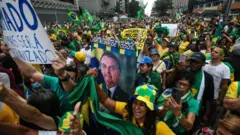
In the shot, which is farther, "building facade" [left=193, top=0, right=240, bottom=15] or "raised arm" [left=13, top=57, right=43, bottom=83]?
"building facade" [left=193, top=0, right=240, bottom=15]

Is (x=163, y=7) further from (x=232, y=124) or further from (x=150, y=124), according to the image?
(x=232, y=124)

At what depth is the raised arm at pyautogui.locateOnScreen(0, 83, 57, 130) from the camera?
157 centimetres

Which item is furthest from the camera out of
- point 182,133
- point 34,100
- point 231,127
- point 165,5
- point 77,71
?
point 165,5

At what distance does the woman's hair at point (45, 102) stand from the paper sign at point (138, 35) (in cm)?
307

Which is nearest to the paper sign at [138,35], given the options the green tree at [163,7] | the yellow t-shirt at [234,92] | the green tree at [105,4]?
the yellow t-shirt at [234,92]

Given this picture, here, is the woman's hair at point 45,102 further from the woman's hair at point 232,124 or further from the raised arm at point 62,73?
the woman's hair at point 232,124

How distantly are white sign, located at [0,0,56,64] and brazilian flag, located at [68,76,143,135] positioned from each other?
463mm

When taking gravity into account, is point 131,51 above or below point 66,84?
above

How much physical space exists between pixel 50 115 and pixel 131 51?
125 cm

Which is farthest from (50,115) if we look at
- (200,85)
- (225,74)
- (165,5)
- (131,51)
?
(165,5)

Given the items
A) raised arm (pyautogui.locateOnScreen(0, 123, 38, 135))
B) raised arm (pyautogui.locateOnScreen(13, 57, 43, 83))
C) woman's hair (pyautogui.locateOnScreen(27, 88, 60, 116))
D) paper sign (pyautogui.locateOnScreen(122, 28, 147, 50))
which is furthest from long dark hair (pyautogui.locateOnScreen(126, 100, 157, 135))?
paper sign (pyautogui.locateOnScreen(122, 28, 147, 50))

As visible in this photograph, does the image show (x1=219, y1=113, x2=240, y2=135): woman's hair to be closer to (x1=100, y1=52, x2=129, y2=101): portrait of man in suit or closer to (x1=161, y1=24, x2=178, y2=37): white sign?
(x1=100, y1=52, x2=129, y2=101): portrait of man in suit

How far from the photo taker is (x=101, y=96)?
2.54 meters

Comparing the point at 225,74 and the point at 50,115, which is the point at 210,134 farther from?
the point at 225,74
